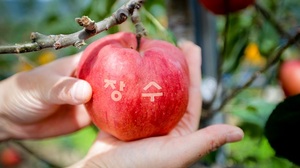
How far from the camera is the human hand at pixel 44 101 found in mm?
746

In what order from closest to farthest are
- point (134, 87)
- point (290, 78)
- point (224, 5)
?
1. point (134, 87)
2. point (224, 5)
3. point (290, 78)

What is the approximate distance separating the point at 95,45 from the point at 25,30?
4.05 feet

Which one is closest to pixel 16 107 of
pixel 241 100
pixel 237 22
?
pixel 237 22

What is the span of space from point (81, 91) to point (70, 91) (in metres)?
0.04

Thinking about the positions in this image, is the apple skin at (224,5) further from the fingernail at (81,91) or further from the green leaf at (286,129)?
the fingernail at (81,91)

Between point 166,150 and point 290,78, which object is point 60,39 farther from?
point 290,78

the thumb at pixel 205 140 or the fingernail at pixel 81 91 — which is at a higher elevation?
the fingernail at pixel 81 91

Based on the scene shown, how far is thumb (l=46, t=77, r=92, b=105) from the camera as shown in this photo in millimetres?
676

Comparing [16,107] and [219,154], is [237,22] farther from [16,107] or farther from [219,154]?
[16,107]

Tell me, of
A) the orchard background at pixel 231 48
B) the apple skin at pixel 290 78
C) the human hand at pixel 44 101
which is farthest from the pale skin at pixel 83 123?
the apple skin at pixel 290 78

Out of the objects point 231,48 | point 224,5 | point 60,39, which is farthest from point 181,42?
point 60,39

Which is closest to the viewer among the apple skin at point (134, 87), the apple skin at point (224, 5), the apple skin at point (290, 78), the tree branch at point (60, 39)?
the tree branch at point (60, 39)

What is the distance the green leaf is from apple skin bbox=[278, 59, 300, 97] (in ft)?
1.22

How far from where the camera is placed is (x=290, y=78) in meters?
1.14
